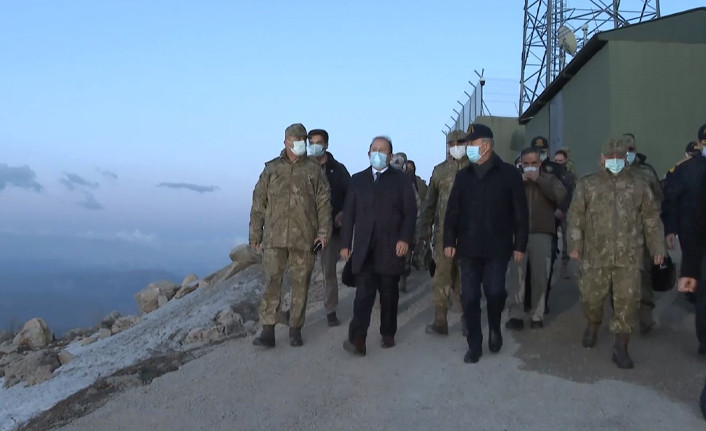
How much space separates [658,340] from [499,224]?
7.23 ft

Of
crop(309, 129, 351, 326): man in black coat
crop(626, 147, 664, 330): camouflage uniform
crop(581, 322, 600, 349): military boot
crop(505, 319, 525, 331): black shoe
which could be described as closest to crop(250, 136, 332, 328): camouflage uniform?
crop(309, 129, 351, 326): man in black coat

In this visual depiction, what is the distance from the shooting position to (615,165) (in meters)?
6.14

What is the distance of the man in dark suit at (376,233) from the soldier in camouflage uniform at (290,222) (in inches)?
16.3

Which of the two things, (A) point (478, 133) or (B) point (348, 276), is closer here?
(A) point (478, 133)

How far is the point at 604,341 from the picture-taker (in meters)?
6.81

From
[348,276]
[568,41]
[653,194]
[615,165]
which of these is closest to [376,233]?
[348,276]

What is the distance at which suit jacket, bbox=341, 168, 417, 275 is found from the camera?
656cm

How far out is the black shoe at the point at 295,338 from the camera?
23.1 feet

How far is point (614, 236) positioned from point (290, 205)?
9.95ft

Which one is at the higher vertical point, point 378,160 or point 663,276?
point 378,160

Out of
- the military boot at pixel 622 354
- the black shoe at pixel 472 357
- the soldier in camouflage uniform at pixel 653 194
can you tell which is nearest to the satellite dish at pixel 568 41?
the soldier in camouflage uniform at pixel 653 194

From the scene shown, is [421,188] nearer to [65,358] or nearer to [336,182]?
[336,182]

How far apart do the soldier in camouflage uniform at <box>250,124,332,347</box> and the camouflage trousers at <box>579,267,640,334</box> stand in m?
2.53

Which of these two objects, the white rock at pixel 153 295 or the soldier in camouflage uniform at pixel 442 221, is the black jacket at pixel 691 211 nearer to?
the soldier in camouflage uniform at pixel 442 221
